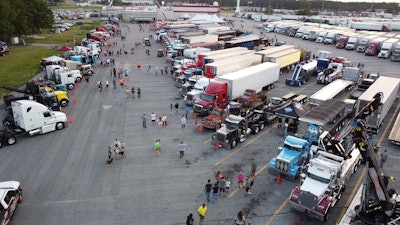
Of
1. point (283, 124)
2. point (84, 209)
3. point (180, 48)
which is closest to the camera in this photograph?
point (84, 209)

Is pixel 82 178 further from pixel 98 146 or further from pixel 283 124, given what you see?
pixel 283 124

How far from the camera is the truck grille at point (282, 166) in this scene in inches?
748

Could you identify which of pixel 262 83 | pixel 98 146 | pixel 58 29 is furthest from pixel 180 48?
pixel 58 29

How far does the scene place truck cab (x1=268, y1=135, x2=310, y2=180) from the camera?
19016 mm

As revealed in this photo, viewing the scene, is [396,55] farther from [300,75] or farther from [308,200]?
[308,200]

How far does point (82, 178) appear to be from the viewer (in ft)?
62.1

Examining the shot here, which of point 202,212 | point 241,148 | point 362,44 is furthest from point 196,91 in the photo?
point 362,44

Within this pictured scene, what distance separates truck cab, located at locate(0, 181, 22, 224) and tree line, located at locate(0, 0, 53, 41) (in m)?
51.6

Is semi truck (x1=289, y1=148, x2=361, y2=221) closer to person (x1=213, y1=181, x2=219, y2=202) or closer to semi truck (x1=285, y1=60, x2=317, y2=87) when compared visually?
person (x1=213, y1=181, x2=219, y2=202)

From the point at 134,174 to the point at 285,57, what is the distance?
3352cm

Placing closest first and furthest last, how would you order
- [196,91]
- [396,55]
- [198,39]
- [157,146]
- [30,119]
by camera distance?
1. [157,146]
2. [30,119]
3. [196,91]
4. [396,55]
5. [198,39]

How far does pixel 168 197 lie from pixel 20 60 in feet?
156

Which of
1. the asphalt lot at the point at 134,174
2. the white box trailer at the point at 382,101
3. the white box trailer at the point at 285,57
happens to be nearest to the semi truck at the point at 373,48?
the white box trailer at the point at 285,57

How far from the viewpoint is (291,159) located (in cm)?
1900
